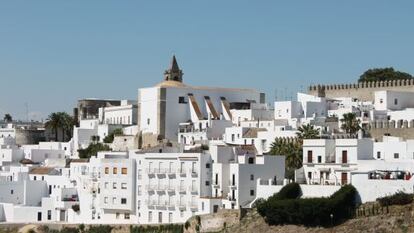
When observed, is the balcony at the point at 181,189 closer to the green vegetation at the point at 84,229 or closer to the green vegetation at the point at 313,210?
the green vegetation at the point at 84,229

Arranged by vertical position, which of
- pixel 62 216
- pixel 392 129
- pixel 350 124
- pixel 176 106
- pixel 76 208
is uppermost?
pixel 176 106

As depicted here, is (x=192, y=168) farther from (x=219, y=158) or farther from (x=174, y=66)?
(x=174, y=66)

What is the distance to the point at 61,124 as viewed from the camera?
10400 centimetres

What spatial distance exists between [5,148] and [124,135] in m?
11.9

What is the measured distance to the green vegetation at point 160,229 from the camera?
61250mm

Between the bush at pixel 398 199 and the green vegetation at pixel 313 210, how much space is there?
2077mm

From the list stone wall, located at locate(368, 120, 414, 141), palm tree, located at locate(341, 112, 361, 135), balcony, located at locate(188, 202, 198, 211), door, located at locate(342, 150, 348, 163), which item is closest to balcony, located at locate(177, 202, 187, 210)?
balcony, located at locate(188, 202, 198, 211)

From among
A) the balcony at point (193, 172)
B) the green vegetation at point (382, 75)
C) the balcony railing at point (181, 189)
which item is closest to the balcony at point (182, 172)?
the balcony at point (193, 172)

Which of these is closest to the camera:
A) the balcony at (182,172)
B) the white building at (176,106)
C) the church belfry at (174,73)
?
the balcony at (182,172)

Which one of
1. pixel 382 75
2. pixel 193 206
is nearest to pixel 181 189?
pixel 193 206

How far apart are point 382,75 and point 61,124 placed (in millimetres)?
33949

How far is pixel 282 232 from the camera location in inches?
2115

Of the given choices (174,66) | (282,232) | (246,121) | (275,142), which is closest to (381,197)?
(282,232)

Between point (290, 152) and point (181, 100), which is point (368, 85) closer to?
point (181, 100)
